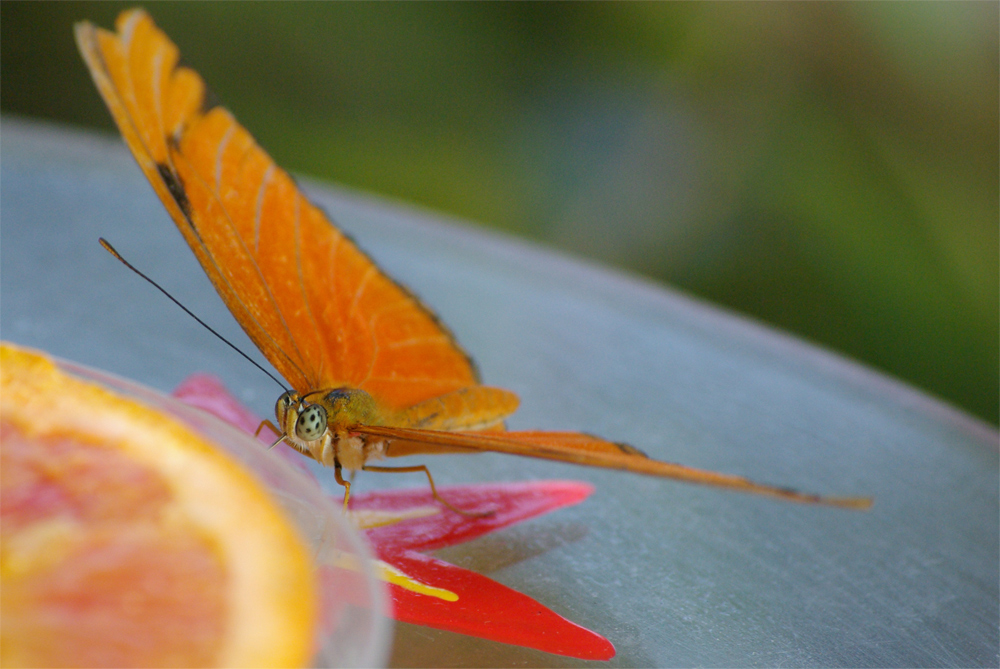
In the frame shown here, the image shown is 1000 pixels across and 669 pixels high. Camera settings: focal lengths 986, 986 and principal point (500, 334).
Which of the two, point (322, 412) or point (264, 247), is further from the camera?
point (264, 247)

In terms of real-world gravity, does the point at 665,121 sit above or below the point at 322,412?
above

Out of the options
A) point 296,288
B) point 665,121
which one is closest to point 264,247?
point 296,288

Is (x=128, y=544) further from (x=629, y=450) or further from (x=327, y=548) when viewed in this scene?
(x=629, y=450)

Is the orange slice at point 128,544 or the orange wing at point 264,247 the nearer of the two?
the orange slice at point 128,544

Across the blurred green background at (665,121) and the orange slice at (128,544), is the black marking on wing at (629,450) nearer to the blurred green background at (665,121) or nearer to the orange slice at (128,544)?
the orange slice at (128,544)

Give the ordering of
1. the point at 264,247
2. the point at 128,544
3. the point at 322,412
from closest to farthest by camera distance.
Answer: the point at 128,544, the point at 322,412, the point at 264,247

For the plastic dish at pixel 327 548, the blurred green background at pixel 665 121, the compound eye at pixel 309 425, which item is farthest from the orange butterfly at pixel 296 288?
the blurred green background at pixel 665 121

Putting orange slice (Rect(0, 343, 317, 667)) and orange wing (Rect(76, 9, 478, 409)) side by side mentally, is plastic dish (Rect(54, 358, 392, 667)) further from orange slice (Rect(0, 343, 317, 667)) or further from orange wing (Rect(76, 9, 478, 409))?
orange wing (Rect(76, 9, 478, 409))

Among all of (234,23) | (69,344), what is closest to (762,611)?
(69,344)
